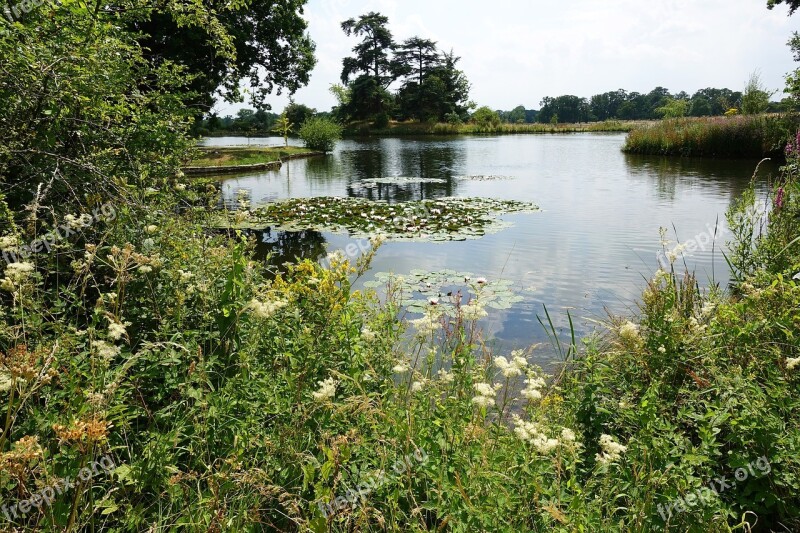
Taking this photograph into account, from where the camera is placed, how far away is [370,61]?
70.6 meters

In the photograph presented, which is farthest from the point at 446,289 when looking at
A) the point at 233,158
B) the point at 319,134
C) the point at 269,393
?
the point at 319,134

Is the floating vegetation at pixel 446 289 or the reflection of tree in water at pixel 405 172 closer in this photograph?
the floating vegetation at pixel 446 289

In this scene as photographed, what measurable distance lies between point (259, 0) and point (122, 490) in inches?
747

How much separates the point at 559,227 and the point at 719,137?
17.6m

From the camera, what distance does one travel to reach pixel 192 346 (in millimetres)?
2396

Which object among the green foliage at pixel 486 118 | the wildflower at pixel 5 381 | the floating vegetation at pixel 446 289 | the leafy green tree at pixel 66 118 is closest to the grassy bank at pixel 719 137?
the floating vegetation at pixel 446 289

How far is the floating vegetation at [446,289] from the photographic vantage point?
5773 mm

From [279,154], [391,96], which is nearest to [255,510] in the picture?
[279,154]

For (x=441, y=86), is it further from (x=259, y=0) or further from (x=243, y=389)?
(x=243, y=389)

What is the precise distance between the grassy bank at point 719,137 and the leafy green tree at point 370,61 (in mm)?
44837

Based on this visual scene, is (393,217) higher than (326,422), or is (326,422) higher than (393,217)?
(393,217)

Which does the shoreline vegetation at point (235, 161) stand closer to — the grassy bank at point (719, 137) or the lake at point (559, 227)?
the lake at point (559, 227)

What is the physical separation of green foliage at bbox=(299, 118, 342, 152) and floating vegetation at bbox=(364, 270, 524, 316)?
24.7m

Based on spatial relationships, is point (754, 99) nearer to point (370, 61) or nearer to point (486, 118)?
point (486, 118)
